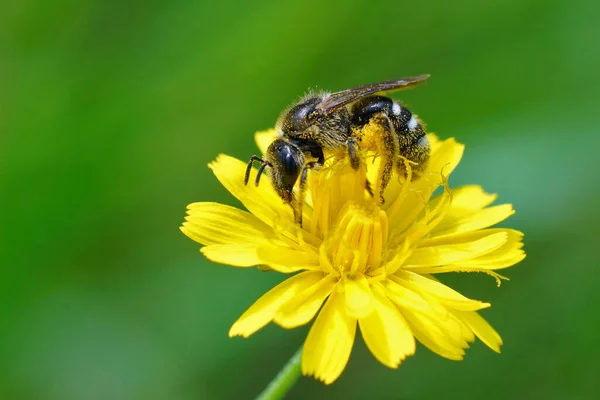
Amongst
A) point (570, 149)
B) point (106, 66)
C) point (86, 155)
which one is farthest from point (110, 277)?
point (570, 149)

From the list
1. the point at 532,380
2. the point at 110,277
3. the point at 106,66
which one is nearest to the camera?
the point at 532,380

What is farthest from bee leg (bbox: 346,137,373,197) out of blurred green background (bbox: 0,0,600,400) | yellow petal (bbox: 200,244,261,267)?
blurred green background (bbox: 0,0,600,400)

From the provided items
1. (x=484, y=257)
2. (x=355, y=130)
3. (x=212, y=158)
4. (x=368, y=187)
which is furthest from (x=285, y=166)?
(x=212, y=158)

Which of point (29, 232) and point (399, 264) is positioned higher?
point (399, 264)

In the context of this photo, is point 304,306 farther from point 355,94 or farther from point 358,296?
point 355,94

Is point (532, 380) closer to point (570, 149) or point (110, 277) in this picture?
point (570, 149)

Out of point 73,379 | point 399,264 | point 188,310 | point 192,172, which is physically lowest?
point 73,379
